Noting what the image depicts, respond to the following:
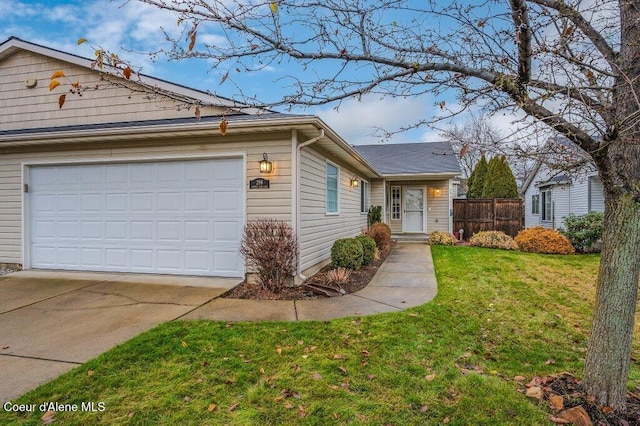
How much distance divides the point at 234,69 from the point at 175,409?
2.47 metres

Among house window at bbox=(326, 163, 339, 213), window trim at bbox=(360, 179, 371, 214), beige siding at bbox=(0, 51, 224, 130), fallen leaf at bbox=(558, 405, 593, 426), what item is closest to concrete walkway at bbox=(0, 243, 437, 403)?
house window at bbox=(326, 163, 339, 213)

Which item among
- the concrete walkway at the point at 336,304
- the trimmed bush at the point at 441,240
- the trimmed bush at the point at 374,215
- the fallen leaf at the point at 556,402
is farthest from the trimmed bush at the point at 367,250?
the fallen leaf at the point at 556,402

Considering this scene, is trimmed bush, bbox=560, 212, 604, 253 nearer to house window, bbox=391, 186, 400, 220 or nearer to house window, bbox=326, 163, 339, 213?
house window, bbox=391, 186, 400, 220

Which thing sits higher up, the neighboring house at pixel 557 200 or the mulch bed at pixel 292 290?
the neighboring house at pixel 557 200

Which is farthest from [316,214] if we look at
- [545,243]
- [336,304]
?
[545,243]

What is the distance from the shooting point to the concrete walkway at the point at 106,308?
3.28 meters

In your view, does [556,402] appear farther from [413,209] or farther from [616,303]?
[413,209]

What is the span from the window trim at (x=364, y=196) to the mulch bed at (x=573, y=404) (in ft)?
31.6

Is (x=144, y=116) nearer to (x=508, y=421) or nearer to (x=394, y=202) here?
(x=508, y=421)

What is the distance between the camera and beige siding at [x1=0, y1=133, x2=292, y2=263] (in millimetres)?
6035

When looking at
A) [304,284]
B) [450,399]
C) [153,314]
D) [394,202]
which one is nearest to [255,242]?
[304,284]

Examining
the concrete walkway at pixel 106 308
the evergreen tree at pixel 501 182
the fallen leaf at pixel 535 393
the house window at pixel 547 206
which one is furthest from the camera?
the evergreen tree at pixel 501 182

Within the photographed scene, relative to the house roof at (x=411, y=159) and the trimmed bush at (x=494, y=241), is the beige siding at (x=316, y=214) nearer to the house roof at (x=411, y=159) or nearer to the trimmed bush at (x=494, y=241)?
the house roof at (x=411, y=159)

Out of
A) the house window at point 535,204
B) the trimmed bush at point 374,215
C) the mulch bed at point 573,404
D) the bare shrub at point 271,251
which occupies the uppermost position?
the house window at point 535,204
